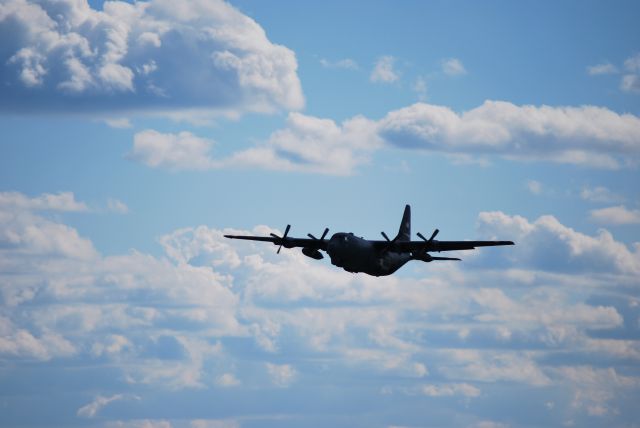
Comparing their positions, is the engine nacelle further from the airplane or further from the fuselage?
the fuselage

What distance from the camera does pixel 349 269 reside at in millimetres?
87562

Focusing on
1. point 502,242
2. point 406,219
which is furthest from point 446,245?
point 406,219

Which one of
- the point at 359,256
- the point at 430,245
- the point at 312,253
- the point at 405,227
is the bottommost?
the point at 359,256

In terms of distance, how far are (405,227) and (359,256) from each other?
985 inches

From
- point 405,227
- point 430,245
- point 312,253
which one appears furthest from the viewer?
point 405,227

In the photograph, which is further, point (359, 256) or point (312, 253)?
point (312, 253)

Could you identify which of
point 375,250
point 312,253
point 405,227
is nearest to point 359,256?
point 375,250

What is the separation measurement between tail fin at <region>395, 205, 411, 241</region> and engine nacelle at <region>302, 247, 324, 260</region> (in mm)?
16641

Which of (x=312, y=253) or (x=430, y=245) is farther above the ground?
(x=430, y=245)

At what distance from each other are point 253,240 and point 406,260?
19.9 metres

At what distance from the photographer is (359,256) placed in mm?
86125

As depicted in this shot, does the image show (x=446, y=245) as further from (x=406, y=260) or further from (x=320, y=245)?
(x=320, y=245)

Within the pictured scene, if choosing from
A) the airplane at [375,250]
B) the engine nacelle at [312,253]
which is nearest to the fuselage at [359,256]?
the airplane at [375,250]

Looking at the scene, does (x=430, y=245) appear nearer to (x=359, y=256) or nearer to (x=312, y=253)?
(x=359, y=256)
